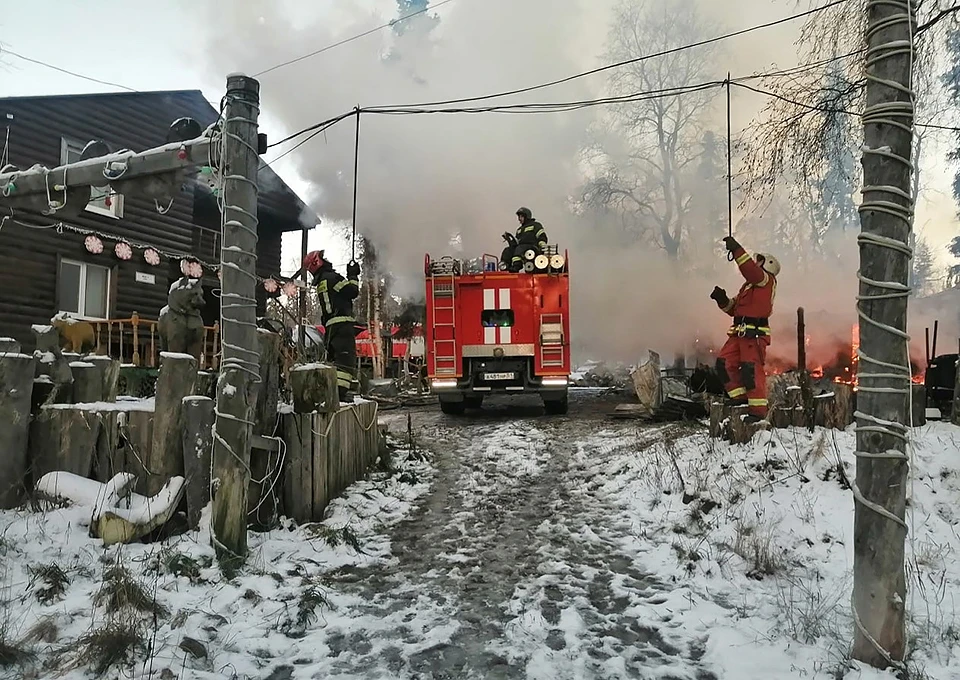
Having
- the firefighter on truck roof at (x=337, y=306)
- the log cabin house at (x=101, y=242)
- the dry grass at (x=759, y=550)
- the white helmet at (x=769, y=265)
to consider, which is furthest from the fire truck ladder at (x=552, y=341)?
the log cabin house at (x=101, y=242)

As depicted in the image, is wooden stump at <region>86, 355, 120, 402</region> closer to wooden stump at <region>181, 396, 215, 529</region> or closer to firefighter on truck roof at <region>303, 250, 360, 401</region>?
wooden stump at <region>181, 396, 215, 529</region>

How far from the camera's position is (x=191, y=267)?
1584cm

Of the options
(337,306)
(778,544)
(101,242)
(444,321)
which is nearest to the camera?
(778,544)

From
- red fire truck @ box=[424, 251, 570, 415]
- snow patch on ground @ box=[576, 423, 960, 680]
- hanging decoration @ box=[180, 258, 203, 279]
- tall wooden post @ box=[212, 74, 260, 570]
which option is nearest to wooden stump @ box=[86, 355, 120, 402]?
tall wooden post @ box=[212, 74, 260, 570]

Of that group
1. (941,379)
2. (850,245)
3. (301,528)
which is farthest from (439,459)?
(850,245)

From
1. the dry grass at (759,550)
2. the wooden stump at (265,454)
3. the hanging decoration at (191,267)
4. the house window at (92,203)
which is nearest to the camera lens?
the dry grass at (759,550)

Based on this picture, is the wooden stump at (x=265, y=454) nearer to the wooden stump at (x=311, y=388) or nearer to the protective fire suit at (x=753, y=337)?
the wooden stump at (x=311, y=388)

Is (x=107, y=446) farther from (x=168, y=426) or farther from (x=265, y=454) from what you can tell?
(x=265, y=454)

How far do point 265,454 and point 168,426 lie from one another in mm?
642

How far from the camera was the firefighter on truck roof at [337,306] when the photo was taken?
7863mm

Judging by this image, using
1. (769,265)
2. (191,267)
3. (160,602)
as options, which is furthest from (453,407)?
(191,267)

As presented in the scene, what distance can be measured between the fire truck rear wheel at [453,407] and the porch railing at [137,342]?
15.0 feet

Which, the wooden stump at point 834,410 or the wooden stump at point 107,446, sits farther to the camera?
the wooden stump at point 834,410

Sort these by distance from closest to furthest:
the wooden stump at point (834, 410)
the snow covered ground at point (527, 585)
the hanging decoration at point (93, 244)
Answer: the snow covered ground at point (527, 585)
the wooden stump at point (834, 410)
the hanging decoration at point (93, 244)
